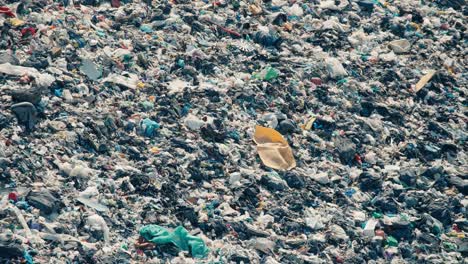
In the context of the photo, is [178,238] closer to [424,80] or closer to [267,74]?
[267,74]

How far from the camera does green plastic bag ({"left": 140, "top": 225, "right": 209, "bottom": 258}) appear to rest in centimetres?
417

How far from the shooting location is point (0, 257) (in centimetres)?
371

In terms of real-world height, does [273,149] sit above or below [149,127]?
below

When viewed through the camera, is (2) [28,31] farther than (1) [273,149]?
Yes

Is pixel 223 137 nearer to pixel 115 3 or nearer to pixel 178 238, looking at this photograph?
pixel 178 238

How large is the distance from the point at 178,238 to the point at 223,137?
999 mm

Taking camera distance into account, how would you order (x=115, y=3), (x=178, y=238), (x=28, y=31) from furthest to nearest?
(x=115, y=3), (x=28, y=31), (x=178, y=238)

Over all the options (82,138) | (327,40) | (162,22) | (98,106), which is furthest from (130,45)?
(327,40)

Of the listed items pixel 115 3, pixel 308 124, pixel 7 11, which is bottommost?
pixel 308 124

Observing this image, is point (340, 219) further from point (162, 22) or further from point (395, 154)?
point (162, 22)

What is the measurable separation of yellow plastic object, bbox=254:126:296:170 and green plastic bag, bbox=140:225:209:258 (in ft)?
2.98

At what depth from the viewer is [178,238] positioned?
4.21 metres

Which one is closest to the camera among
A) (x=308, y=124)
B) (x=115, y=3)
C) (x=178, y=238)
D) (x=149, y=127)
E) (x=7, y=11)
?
(x=178, y=238)

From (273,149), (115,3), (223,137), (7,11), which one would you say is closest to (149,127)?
(223,137)
